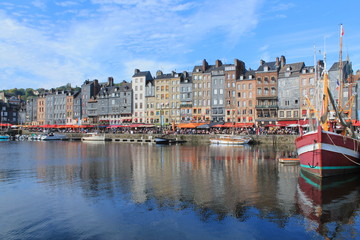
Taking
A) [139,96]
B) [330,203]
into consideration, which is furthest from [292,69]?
[330,203]

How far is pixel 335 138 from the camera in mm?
24594

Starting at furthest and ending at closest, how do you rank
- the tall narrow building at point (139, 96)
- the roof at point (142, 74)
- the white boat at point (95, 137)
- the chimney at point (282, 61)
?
the roof at point (142, 74)
the tall narrow building at point (139, 96)
the chimney at point (282, 61)
the white boat at point (95, 137)

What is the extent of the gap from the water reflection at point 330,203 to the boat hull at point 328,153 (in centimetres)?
68

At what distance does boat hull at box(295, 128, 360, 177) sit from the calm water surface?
1.00 m

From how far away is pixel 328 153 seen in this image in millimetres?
24656

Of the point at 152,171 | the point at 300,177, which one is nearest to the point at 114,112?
the point at 152,171

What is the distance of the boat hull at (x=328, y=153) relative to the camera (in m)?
24.4

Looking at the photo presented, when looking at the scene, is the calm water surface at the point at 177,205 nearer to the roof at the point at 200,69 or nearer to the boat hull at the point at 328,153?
the boat hull at the point at 328,153

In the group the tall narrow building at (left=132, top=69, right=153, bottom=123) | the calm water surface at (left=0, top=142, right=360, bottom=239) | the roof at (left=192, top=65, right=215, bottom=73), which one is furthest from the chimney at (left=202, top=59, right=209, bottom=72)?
the calm water surface at (left=0, top=142, right=360, bottom=239)

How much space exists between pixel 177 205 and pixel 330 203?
8.50 meters

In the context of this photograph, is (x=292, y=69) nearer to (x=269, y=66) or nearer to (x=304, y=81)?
(x=304, y=81)

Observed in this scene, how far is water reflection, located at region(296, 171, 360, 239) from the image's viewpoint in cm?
1430

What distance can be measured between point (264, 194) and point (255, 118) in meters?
66.6

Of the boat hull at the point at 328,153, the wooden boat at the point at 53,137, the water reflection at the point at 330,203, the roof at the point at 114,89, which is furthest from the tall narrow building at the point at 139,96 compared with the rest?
the water reflection at the point at 330,203
